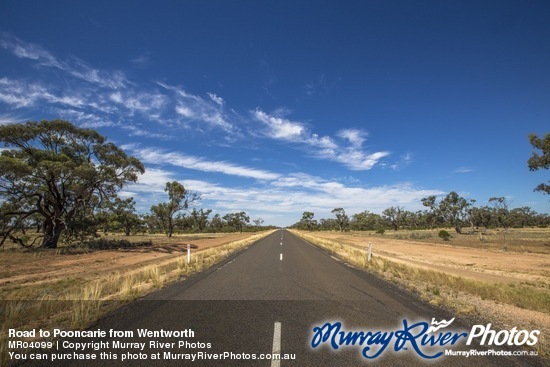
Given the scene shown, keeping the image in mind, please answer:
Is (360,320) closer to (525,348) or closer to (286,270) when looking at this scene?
(525,348)

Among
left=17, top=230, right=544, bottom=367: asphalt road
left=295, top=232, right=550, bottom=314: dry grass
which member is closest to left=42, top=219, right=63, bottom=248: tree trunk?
left=17, top=230, right=544, bottom=367: asphalt road

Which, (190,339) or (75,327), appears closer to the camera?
(190,339)

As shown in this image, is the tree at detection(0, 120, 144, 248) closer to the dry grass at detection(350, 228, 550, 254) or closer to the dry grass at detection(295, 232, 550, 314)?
the dry grass at detection(295, 232, 550, 314)

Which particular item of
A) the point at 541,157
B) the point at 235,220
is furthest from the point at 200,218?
the point at 541,157

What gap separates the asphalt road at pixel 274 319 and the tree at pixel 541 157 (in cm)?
3210

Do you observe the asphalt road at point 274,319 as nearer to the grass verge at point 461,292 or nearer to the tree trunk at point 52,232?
the grass verge at point 461,292

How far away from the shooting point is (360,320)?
632 cm

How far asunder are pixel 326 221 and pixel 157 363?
170 m

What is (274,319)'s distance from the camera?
20.8 feet

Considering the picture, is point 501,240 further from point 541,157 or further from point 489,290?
point 489,290

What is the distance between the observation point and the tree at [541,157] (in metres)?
29.8

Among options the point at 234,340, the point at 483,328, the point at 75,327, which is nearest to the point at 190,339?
the point at 234,340

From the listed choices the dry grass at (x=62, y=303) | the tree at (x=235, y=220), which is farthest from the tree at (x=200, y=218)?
the dry grass at (x=62, y=303)

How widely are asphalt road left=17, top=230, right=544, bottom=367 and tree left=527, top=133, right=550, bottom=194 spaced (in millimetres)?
32104
